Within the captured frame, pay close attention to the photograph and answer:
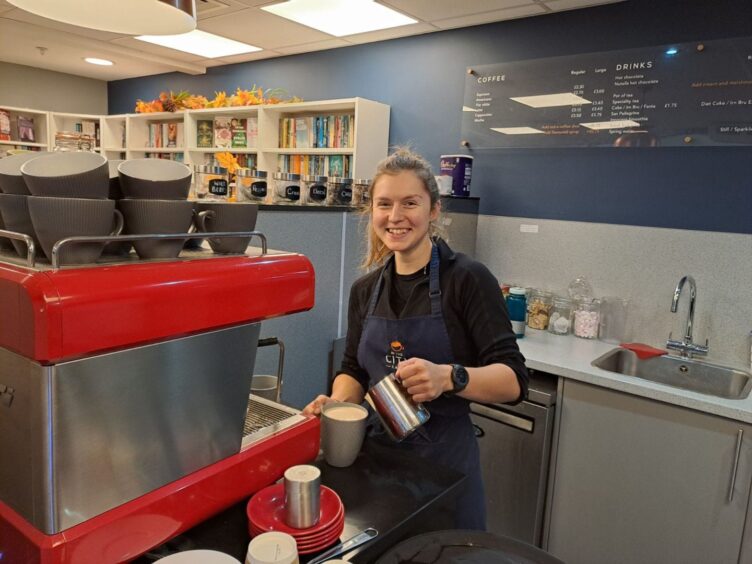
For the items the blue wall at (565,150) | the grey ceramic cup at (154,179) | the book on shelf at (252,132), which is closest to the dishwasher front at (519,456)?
the blue wall at (565,150)

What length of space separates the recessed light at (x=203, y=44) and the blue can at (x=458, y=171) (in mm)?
1918

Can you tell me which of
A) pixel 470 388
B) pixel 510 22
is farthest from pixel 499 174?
pixel 470 388

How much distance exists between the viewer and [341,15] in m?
3.18

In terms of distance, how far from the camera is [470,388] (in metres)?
1.30

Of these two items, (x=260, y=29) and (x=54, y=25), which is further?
(x=54, y=25)

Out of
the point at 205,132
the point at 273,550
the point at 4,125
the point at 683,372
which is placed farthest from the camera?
the point at 4,125

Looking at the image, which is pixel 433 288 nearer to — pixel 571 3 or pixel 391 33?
pixel 571 3

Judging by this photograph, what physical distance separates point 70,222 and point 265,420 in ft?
1.67

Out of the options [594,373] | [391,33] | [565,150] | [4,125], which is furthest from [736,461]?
[4,125]

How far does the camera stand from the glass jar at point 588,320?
2693 millimetres

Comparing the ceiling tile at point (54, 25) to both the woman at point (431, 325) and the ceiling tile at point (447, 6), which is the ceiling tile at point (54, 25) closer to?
the ceiling tile at point (447, 6)

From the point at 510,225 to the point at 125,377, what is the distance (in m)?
2.58

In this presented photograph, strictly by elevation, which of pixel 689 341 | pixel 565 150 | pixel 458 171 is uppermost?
pixel 565 150

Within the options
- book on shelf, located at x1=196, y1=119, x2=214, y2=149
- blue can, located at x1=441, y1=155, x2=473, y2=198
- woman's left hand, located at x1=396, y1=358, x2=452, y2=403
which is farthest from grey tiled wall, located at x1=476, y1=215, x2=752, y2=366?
book on shelf, located at x1=196, y1=119, x2=214, y2=149
